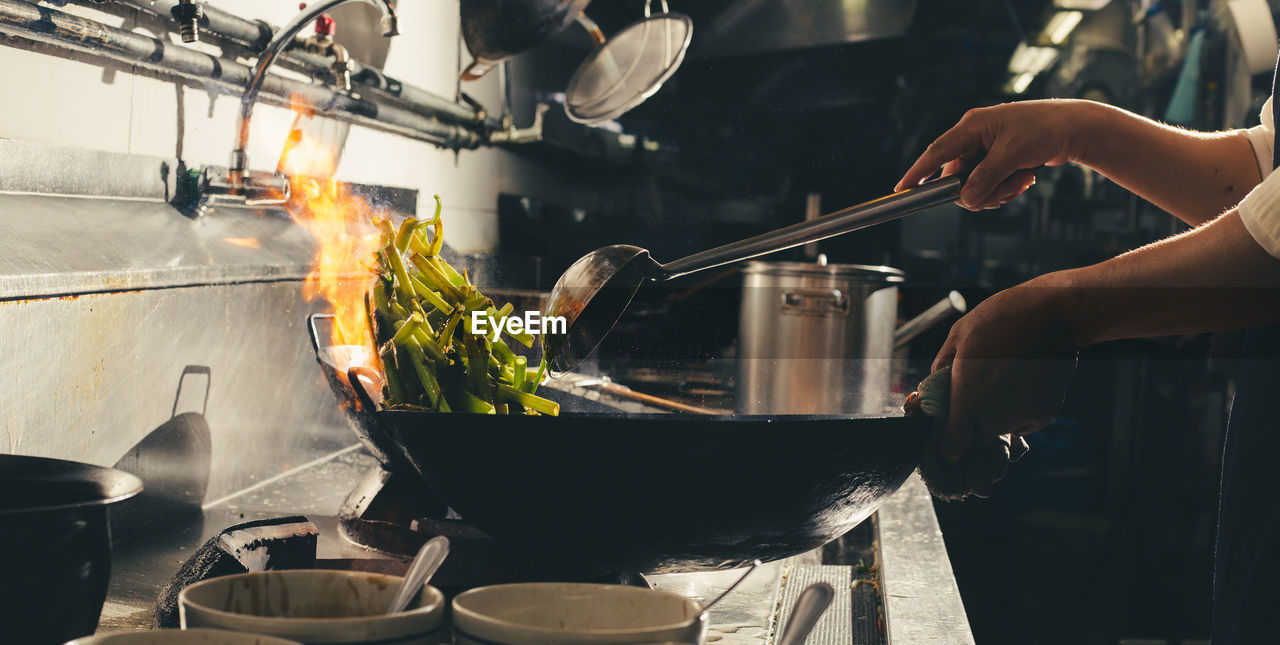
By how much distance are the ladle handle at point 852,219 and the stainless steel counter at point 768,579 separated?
0.32 meters

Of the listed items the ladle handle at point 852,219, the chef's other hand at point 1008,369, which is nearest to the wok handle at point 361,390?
the ladle handle at point 852,219

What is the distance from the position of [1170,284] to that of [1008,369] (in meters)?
0.17

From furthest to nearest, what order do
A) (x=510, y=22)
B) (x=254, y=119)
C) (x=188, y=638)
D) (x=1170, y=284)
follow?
(x=510, y=22)
(x=254, y=119)
(x=1170, y=284)
(x=188, y=638)

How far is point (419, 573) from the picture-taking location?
0.46 m

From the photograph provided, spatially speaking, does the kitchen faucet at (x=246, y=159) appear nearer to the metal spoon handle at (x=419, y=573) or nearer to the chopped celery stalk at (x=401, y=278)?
the chopped celery stalk at (x=401, y=278)

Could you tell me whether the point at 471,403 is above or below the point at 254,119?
below

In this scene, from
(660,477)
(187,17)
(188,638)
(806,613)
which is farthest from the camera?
(187,17)

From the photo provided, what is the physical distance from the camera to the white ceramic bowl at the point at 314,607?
0.40 meters

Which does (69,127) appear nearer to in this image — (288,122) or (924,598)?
(288,122)

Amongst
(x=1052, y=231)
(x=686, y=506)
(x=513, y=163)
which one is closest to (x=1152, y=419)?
(x=1052, y=231)

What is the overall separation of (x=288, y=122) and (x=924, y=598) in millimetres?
1304

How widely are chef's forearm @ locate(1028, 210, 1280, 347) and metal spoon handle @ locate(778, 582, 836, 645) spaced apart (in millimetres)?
348

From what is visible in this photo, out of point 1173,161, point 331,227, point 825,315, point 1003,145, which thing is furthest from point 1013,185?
point 331,227

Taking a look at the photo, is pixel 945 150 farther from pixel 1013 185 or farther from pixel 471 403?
pixel 471 403
